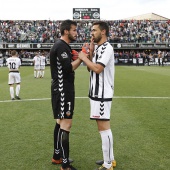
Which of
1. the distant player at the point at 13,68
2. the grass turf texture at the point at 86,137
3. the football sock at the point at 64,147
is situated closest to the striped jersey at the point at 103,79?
the football sock at the point at 64,147

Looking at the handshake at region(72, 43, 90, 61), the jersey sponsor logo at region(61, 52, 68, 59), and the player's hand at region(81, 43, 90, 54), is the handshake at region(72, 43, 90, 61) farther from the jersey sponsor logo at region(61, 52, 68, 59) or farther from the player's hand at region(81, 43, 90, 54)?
the jersey sponsor logo at region(61, 52, 68, 59)

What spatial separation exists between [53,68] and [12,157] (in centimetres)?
192

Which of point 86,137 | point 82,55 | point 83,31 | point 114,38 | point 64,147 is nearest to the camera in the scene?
point 82,55

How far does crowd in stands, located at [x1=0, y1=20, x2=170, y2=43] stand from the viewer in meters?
54.2

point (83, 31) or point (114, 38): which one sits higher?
point (83, 31)

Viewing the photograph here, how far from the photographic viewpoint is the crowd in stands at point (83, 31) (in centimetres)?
5422

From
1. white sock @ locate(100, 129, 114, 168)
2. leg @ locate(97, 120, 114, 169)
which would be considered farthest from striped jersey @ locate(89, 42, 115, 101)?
white sock @ locate(100, 129, 114, 168)

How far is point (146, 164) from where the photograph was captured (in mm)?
5203

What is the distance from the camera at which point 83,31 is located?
5709cm

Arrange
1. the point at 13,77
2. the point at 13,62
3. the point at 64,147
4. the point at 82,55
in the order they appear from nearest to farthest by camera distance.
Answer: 1. the point at 82,55
2. the point at 64,147
3. the point at 13,62
4. the point at 13,77

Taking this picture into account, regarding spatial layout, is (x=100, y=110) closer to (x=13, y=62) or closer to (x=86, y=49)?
(x=86, y=49)

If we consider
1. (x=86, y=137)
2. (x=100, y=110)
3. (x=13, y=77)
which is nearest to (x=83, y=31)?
(x=13, y=77)

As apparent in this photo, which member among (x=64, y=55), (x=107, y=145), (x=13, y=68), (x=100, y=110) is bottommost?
(x=107, y=145)

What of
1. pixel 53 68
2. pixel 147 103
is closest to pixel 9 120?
pixel 53 68
